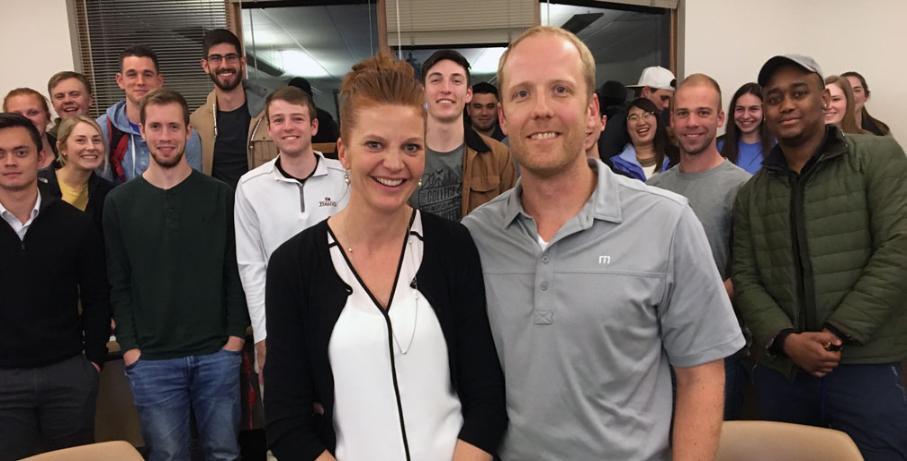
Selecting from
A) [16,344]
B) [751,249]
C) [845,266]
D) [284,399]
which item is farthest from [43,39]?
[845,266]

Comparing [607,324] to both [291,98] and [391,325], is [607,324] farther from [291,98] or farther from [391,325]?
[291,98]

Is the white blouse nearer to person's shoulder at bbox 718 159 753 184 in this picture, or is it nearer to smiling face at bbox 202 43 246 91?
person's shoulder at bbox 718 159 753 184

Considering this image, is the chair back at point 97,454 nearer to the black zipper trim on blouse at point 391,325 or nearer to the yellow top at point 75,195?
the black zipper trim on blouse at point 391,325

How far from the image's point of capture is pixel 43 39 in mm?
4695

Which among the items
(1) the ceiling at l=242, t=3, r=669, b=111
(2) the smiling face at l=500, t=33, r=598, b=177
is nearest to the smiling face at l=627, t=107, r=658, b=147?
(1) the ceiling at l=242, t=3, r=669, b=111

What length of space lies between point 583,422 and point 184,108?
7.21 feet

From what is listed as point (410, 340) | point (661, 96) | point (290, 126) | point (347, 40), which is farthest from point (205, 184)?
point (661, 96)

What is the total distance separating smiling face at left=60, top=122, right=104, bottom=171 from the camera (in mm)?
3020

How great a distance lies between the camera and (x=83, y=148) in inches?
119

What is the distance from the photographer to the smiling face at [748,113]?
135 inches

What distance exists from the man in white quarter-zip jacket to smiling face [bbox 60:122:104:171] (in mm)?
972

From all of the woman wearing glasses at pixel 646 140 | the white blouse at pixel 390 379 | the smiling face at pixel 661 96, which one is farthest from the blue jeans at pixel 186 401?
the smiling face at pixel 661 96

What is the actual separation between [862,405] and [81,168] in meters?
3.39

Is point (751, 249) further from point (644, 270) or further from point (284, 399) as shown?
point (284, 399)
